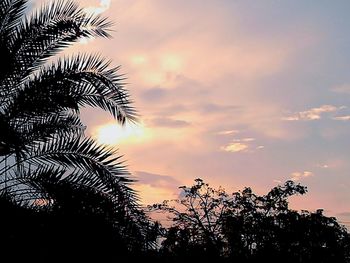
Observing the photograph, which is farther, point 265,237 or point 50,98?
point 265,237

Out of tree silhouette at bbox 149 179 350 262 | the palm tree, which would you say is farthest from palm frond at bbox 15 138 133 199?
tree silhouette at bbox 149 179 350 262

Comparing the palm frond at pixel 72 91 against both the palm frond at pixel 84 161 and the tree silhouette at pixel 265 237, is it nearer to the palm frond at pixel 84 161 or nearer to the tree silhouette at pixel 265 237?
the palm frond at pixel 84 161

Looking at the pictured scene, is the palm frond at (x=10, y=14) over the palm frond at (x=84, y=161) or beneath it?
over

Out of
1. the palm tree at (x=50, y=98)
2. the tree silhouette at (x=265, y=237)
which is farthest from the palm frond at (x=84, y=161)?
the tree silhouette at (x=265, y=237)

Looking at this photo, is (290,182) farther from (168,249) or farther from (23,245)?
(23,245)

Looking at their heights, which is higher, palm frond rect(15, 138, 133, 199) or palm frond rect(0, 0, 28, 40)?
palm frond rect(0, 0, 28, 40)

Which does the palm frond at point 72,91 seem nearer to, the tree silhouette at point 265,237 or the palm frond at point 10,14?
the palm frond at point 10,14

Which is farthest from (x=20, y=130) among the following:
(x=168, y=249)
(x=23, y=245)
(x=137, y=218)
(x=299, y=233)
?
(x=299, y=233)

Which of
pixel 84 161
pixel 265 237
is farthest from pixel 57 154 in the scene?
pixel 265 237

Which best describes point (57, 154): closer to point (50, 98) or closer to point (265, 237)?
point (50, 98)

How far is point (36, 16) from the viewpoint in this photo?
31.0 ft

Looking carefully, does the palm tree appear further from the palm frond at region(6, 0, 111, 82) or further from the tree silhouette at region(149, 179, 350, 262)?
the tree silhouette at region(149, 179, 350, 262)

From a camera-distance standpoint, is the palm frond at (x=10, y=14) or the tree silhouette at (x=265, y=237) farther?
the tree silhouette at (x=265, y=237)

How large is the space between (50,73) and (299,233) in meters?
18.7
